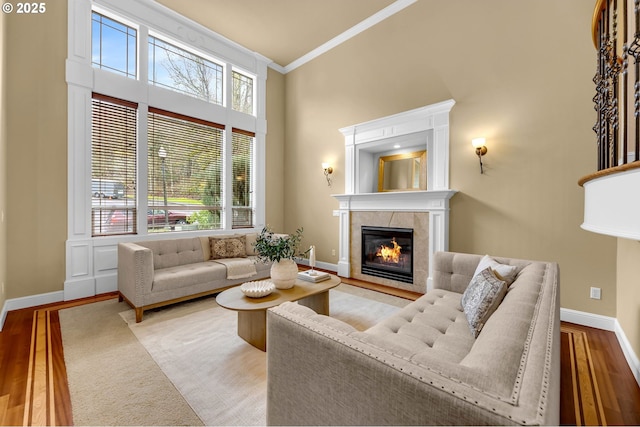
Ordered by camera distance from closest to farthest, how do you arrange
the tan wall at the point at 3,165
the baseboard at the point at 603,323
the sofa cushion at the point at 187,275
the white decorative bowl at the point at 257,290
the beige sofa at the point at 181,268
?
the baseboard at the point at 603,323 → the white decorative bowl at the point at 257,290 → the tan wall at the point at 3,165 → the beige sofa at the point at 181,268 → the sofa cushion at the point at 187,275

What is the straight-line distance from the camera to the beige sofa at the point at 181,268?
2.93 metres

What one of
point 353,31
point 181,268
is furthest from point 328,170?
point 181,268

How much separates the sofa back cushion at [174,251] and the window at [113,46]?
2.55 m

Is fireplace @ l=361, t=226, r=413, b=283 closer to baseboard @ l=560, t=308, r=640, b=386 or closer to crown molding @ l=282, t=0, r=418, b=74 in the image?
baseboard @ l=560, t=308, r=640, b=386

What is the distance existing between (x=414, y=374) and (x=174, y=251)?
12.2 feet

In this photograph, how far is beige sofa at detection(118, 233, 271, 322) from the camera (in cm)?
293

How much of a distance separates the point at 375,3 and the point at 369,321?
4.49 metres

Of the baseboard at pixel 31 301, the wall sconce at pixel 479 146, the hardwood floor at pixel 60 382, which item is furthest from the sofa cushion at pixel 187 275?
the wall sconce at pixel 479 146

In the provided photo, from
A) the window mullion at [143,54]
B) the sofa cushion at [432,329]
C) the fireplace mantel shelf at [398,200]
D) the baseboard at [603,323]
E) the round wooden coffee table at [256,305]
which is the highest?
the window mullion at [143,54]

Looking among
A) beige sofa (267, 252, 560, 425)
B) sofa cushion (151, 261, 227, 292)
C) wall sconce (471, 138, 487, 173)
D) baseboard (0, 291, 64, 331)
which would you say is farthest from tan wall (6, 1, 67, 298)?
wall sconce (471, 138, 487, 173)

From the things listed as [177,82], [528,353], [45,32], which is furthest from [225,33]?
[528,353]

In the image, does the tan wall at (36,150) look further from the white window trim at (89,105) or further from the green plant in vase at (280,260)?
the green plant in vase at (280,260)

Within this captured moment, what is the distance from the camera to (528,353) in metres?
0.80

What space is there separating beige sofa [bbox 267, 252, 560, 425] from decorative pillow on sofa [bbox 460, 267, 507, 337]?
0.19 metres
